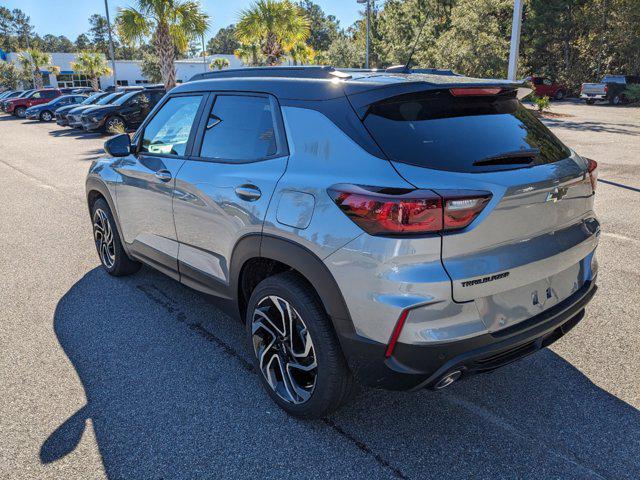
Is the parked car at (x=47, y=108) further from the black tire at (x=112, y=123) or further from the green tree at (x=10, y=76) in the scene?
the green tree at (x=10, y=76)

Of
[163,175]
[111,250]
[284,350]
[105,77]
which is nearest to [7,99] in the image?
[105,77]

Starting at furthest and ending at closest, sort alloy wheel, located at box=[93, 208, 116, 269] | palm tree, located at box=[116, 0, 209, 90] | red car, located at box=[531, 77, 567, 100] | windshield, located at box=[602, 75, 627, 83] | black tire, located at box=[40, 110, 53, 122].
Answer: red car, located at box=[531, 77, 567, 100], windshield, located at box=[602, 75, 627, 83], black tire, located at box=[40, 110, 53, 122], palm tree, located at box=[116, 0, 209, 90], alloy wheel, located at box=[93, 208, 116, 269]

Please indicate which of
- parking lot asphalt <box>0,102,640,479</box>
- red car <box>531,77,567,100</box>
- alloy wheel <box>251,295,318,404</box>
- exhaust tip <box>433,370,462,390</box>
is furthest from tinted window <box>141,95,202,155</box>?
red car <box>531,77,567,100</box>

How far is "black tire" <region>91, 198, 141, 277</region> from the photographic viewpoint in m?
4.62

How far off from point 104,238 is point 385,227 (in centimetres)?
365

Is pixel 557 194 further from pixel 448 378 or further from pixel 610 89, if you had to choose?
pixel 610 89

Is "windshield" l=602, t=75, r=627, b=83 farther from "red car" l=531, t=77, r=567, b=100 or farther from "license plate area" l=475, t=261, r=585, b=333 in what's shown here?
"license plate area" l=475, t=261, r=585, b=333

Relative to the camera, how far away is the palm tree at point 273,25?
19.9m

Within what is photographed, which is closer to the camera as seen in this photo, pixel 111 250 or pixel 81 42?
pixel 111 250

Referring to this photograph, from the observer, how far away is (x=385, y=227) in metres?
2.09

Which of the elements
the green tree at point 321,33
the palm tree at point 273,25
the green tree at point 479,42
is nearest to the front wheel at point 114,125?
the palm tree at point 273,25

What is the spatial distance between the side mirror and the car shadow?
1547 mm

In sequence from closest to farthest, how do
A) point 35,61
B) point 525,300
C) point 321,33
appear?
point 525,300, point 35,61, point 321,33

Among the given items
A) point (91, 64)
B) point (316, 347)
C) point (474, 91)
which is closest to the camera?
point (316, 347)
